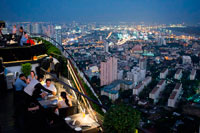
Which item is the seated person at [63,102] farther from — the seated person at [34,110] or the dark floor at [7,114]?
the dark floor at [7,114]

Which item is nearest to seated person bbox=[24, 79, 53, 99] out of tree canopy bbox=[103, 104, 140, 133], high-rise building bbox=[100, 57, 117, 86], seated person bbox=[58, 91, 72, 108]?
seated person bbox=[58, 91, 72, 108]

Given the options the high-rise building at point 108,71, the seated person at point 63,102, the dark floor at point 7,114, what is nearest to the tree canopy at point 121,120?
the seated person at point 63,102

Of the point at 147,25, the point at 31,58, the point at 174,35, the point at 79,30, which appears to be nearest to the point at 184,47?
the point at 174,35

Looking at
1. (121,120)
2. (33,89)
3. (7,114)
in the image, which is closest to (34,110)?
(33,89)

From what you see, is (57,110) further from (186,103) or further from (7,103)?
(186,103)

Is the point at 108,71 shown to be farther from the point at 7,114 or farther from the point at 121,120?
the point at 121,120

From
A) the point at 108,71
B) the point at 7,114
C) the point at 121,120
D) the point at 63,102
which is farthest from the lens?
the point at 108,71

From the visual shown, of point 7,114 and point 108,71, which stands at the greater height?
point 7,114
